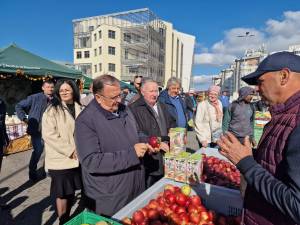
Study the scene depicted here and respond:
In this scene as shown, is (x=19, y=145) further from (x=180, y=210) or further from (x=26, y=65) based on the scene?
(x=180, y=210)

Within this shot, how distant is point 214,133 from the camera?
15.9 ft

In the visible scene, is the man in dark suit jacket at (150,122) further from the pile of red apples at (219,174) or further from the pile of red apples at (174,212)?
the pile of red apples at (174,212)

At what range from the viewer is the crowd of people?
1.25m

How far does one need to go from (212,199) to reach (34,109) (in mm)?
3977

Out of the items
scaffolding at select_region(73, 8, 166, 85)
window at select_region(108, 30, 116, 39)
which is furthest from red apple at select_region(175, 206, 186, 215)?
window at select_region(108, 30, 116, 39)

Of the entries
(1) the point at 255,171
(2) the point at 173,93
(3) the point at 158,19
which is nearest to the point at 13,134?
(2) the point at 173,93

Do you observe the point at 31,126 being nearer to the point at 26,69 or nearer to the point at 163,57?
the point at 26,69

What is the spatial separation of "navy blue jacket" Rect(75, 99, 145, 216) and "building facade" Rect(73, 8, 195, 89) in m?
44.7

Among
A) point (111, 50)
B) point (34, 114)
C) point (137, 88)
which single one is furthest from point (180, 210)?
point (111, 50)

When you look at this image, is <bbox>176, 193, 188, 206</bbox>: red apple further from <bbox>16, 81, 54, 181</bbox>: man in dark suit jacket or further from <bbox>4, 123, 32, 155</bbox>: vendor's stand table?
<bbox>4, 123, 32, 155</bbox>: vendor's stand table

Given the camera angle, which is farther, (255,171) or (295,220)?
(255,171)

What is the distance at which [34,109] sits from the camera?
4977 millimetres

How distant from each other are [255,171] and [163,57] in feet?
184

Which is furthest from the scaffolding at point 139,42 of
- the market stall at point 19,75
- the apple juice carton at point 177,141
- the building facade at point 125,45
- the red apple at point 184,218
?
the red apple at point 184,218
